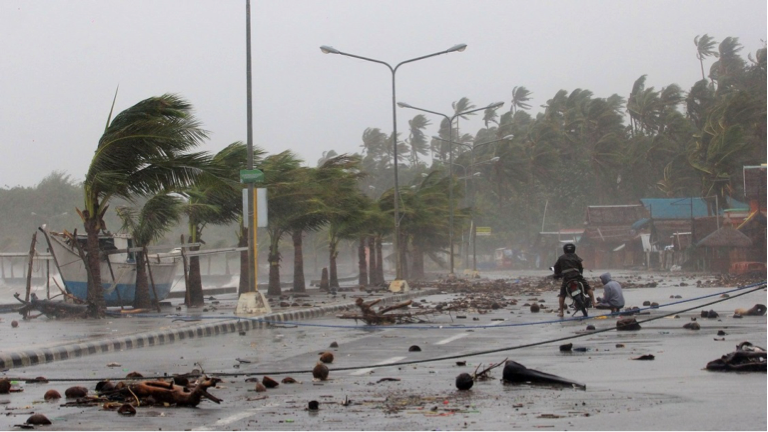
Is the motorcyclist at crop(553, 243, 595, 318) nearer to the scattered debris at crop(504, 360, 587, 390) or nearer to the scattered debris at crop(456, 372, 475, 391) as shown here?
the scattered debris at crop(504, 360, 587, 390)

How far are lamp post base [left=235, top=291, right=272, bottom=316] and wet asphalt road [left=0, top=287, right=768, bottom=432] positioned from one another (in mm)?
6322

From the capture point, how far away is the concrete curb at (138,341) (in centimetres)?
1280

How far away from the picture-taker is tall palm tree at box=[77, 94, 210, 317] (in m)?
21.0

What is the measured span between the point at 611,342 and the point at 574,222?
299 feet

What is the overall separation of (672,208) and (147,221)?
6151 centimetres

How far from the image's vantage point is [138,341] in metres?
15.7

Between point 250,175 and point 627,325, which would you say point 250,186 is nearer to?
point 250,175

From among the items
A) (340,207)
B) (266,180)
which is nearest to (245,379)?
(266,180)

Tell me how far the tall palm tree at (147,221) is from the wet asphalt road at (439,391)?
9931 millimetres

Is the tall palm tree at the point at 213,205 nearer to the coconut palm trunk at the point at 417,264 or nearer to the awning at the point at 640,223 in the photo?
the coconut palm trunk at the point at 417,264

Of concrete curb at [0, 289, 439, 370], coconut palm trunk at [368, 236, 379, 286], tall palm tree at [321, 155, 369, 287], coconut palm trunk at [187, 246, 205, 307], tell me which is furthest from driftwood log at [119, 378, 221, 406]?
coconut palm trunk at [368, 236, 379, 286]

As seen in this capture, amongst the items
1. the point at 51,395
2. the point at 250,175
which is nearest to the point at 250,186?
the point at 250,175

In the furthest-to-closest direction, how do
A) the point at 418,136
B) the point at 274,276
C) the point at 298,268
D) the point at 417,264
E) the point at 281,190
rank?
the point at 418,136 → the point at 417,264 → the point at 298,268 → the point at 274,276 → the point at 281,190

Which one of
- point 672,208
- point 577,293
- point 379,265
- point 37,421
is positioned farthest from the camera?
point 672,208
